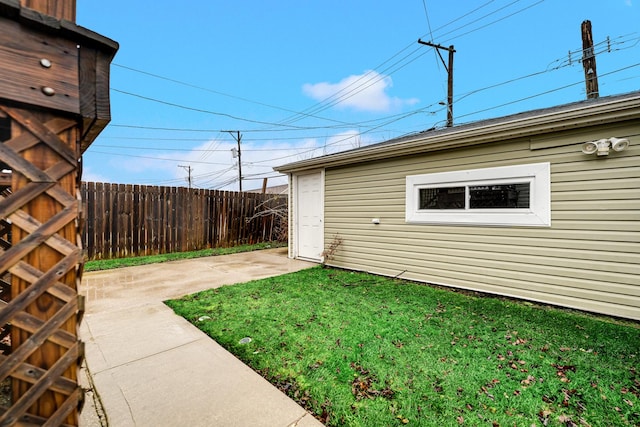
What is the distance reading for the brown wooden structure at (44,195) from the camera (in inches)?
40.1

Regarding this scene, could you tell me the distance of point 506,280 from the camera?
418 centimetres

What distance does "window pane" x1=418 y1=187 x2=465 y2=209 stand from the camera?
4.62 m

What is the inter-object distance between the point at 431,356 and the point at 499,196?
2834mm

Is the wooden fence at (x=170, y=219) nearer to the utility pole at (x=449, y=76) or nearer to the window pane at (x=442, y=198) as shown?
the window pane at (x=442, y=198)

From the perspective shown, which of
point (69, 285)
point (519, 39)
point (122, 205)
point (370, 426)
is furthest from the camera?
point (519, 39)

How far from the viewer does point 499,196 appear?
13.9 feet

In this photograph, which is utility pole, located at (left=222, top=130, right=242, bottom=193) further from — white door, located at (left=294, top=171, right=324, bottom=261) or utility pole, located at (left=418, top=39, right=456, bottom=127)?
utility pole, located at (left=418, top=39, right=456, bottom=127)

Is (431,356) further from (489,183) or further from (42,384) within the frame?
(489,183)

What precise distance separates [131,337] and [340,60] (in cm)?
1378

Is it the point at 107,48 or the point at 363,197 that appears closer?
the point at 107,48

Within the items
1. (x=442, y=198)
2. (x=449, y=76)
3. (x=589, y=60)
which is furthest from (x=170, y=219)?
(x=589, y=60)

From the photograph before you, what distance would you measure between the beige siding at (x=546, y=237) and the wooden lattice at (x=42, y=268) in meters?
4.76

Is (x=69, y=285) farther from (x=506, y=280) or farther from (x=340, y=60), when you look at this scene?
(x=340, y=60)

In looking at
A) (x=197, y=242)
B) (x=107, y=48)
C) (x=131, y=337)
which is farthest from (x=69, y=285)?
(x=197, y=242)
